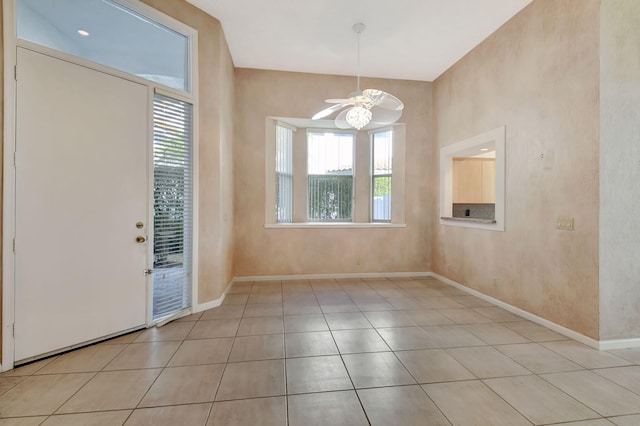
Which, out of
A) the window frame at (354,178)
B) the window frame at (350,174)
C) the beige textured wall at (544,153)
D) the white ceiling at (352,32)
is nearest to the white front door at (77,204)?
the white ceiling at (352,32)

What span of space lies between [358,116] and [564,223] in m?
2.30

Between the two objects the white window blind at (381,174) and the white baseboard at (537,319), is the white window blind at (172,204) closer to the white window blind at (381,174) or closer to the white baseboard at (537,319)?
the white window blind at (381,174)

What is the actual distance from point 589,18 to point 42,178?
484 cm

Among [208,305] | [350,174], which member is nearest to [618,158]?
[350,174]

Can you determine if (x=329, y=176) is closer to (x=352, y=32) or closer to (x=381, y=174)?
(x=381, y=174)

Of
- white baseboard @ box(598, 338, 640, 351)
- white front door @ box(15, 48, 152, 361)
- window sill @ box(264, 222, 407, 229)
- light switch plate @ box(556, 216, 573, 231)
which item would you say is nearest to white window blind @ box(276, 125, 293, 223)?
window sill @ box(264, 222, 407, 229)

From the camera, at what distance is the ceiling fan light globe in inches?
125

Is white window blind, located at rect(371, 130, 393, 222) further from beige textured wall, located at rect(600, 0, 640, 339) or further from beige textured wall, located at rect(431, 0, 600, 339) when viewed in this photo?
beige textured wall, located at rect(600, 0, 640, 339)

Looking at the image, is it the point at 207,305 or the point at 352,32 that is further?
the point at 352,32

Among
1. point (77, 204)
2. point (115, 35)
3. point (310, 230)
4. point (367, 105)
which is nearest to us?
point (77, 204)

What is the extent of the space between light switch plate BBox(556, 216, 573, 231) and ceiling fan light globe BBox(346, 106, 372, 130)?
217cm

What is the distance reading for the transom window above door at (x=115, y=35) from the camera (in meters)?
2.33

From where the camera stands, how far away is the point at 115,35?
108 inches

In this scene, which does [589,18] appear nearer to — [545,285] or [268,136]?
[545,285]
